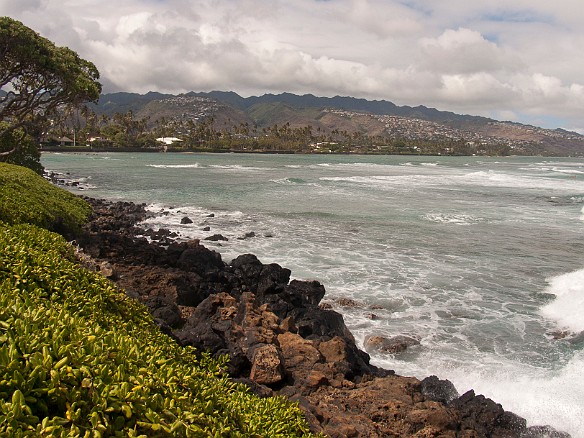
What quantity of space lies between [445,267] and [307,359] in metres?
12.8

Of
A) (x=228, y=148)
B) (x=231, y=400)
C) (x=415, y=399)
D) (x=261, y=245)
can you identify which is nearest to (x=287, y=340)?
(x=415, y=399)

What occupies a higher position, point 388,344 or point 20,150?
point 20,150

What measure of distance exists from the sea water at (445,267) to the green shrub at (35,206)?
6004 mm

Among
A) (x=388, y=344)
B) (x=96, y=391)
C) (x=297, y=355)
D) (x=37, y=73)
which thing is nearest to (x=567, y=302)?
(x=388, y=344)

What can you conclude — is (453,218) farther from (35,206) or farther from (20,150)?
(20,150)

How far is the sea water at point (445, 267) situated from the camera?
39.1ft

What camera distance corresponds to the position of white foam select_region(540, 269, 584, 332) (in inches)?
584

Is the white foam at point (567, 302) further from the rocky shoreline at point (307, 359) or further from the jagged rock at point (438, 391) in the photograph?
the jagged rock at point (438, 391)

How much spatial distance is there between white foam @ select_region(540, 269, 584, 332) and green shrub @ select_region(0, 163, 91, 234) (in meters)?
17.1

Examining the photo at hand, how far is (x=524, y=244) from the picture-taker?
25.6 meters

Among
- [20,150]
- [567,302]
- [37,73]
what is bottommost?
[567,302]

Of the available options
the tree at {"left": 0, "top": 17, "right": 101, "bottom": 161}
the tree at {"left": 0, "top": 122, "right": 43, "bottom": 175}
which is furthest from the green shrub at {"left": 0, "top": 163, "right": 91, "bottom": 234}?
the tree at {"left": 0, "top": 122, "right": 43, "bottom": 175}

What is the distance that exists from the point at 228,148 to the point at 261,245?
444ft

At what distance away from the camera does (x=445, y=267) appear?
2116 cm
